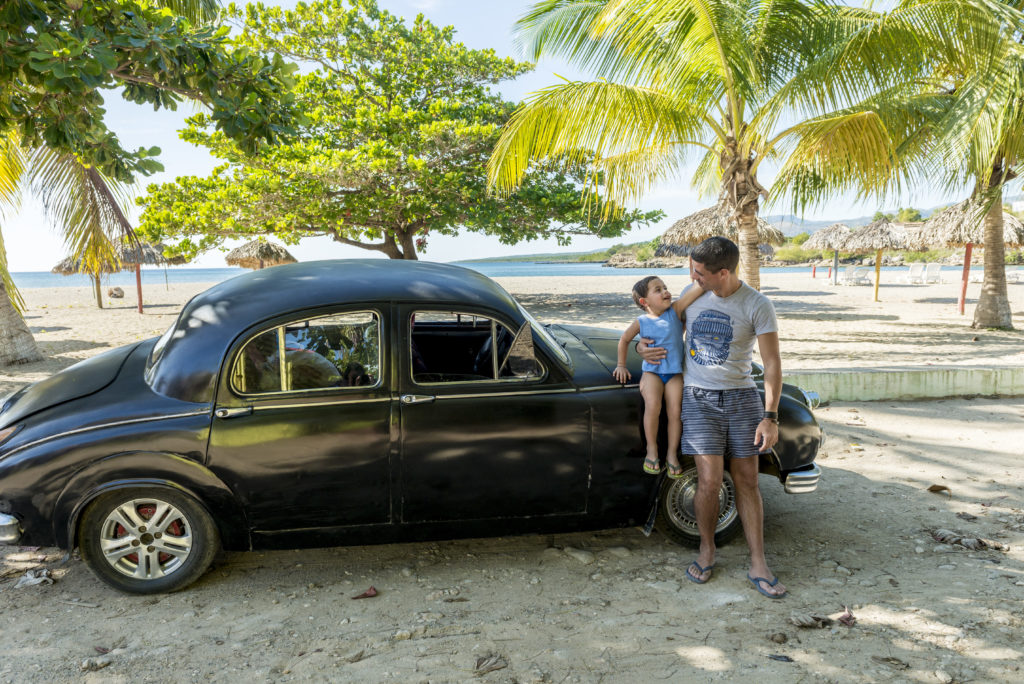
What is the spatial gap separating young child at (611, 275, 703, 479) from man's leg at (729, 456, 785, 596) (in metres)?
0.33

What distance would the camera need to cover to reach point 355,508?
11.9 feet

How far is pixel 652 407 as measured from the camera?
148 inches

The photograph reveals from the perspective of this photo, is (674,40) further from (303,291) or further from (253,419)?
(253,419)

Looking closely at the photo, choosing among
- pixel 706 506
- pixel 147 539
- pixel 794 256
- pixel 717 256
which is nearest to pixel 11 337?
pixel 147 539

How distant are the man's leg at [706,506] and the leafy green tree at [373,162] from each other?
42.3 feet

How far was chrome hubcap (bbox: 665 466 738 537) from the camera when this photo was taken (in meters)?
4.02

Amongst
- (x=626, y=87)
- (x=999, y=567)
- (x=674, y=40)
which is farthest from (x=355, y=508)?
(x=674, y=40)

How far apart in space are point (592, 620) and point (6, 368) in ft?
35.4

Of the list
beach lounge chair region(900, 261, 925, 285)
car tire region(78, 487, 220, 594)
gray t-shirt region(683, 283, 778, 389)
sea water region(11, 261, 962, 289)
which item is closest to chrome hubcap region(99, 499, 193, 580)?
car tire region(78, 487, 220, 594)

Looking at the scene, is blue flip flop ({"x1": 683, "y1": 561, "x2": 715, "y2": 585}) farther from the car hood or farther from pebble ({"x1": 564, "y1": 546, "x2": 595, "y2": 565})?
the car hood

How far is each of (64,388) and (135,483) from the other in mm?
909

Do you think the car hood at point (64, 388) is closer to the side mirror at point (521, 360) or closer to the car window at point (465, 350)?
the car window at point (465, 350)

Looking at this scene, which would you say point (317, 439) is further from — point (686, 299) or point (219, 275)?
point (219, 275)

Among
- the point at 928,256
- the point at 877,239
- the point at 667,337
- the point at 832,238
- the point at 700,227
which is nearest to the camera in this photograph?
the point at 667,337
